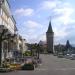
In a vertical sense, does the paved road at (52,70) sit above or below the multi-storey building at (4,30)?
below

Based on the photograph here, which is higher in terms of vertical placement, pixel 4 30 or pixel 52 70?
pixel 4 30

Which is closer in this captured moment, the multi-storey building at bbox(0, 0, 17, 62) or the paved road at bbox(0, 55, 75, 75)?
the paved road at bbox(0, 55, 75, 75)

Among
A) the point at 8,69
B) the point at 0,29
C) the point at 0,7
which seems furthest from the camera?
the point at 0,7

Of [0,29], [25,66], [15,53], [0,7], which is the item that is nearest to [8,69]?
[25,66]

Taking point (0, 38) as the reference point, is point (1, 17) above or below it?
above

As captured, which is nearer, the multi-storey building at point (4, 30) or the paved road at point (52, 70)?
the paved road at point (52, 70)

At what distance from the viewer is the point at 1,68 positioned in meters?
37.4

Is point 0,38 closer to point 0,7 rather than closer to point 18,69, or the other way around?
point 18,69

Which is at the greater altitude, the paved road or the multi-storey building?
the multi-storey building

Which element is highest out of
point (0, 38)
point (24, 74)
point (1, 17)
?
Answer: point (1, 17)

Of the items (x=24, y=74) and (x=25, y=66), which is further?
(x=25, y=66)

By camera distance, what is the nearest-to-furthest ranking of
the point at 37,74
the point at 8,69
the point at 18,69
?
the point at 37,74 < the point at 8,69 < the point at 18,69

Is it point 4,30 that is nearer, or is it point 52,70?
point 52,70

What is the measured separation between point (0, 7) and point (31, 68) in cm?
1654
